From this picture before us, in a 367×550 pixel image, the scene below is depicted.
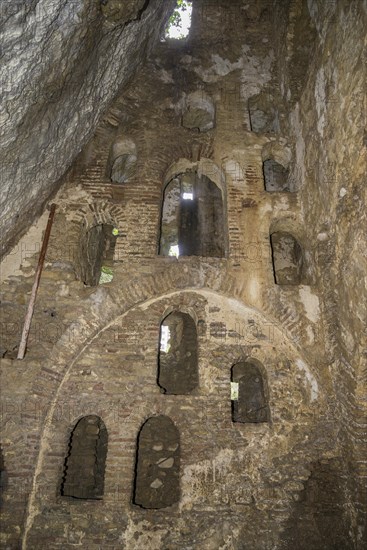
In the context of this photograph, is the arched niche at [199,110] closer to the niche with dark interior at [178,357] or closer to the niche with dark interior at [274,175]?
the niche with dark interior at [274,175]

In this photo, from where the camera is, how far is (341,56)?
17.0 feet

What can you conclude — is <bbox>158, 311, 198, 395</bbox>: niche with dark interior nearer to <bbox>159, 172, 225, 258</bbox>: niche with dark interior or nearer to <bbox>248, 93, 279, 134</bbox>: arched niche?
<bbox>159, 172, 225, 258</bbox>: niche with dark interior

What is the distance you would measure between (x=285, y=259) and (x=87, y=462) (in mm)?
6147

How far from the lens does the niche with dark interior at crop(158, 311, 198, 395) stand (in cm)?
811

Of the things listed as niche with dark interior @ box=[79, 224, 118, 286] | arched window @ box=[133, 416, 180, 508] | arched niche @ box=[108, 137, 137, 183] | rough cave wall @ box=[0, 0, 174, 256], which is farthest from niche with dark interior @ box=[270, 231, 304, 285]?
rough cave wall @ box=[0, 0, 174, 256]

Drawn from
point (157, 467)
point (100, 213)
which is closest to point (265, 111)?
point (100, 213)

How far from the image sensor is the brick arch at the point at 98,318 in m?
4.98

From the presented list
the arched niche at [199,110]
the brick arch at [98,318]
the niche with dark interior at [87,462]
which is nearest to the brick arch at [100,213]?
the brick arch at [98,318]

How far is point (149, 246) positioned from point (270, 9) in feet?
23.0

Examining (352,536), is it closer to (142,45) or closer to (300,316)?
(300,316)

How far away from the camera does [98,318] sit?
222 inches

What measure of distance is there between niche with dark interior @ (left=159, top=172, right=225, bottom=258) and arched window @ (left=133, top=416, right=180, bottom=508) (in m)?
5.08

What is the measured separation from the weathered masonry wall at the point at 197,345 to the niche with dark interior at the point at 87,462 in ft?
0.09

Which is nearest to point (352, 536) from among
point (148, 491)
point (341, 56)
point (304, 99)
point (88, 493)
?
point (148, 491)
